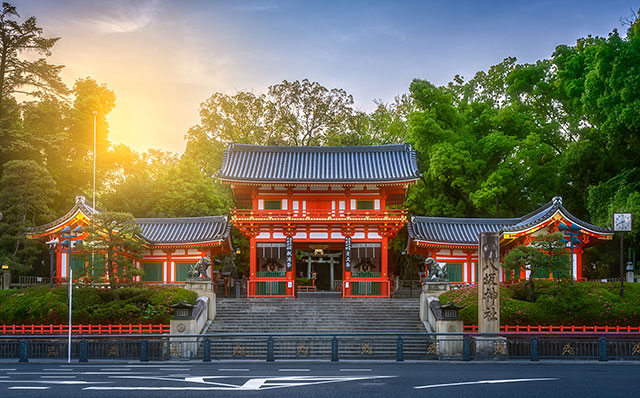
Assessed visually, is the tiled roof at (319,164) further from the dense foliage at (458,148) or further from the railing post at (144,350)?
the railing post at (144,350)

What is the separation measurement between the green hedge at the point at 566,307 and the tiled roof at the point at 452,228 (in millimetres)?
10617

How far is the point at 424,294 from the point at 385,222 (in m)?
8.39

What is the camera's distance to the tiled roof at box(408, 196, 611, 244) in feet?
129

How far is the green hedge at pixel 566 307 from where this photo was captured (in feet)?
92.5

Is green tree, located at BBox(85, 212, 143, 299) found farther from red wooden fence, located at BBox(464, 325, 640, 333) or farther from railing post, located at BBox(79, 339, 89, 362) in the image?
red wooden fence, located at BBox(464, 325, 640, 333)

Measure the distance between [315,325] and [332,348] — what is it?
8.07 meters

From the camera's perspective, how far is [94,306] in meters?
30.1

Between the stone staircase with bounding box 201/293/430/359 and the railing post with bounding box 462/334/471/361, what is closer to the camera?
the railing post with bounding box 462/334/471/361

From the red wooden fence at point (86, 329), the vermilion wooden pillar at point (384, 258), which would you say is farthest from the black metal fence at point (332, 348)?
the vermilion wooden pillar at point (384, 258)

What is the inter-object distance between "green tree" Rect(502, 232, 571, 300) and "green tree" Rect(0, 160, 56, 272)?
91.2 ft

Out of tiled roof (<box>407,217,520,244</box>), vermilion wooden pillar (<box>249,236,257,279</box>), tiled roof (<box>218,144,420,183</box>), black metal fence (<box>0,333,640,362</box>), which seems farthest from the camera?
tiled roof (<box>407,217,520,244</box>)

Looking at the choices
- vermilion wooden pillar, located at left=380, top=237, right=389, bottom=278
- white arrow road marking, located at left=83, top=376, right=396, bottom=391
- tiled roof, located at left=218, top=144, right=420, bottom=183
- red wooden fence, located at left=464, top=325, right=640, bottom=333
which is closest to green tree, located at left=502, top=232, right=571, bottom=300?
red wooden fence, located at left=464, top=325, right=640, bottom=333

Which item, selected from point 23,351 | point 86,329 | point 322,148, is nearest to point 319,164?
point 322,148

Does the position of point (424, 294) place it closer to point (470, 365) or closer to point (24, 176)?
point (470, 365)
